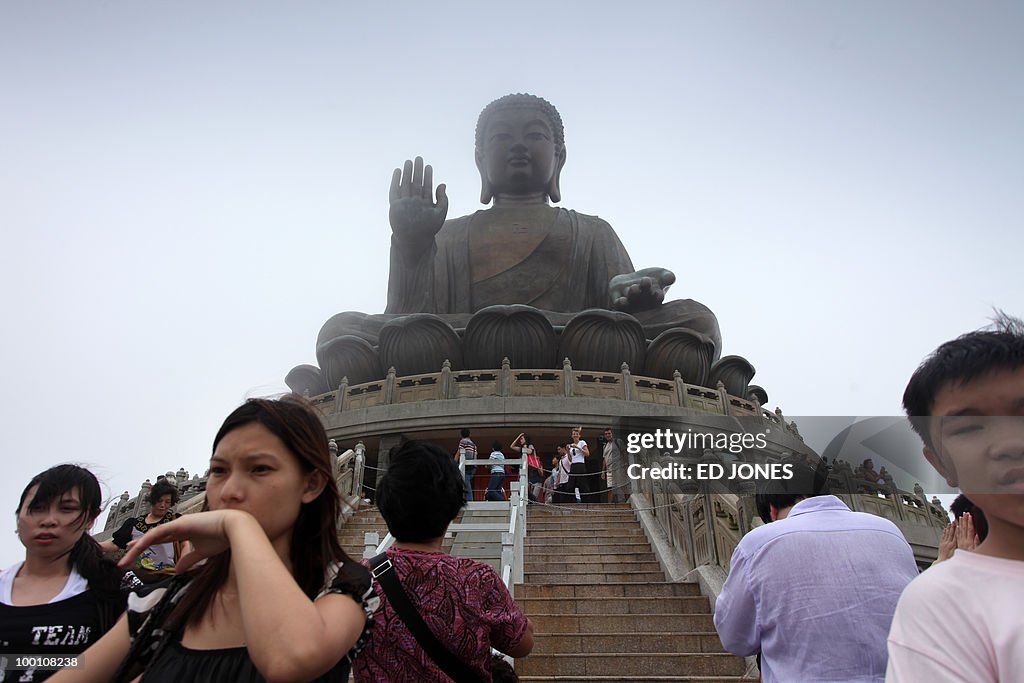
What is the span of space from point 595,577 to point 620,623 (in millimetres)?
1156

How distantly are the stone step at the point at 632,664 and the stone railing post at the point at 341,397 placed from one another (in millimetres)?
9291

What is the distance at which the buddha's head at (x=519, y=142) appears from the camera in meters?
17.0

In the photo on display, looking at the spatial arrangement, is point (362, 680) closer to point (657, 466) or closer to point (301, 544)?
point (301, 544)

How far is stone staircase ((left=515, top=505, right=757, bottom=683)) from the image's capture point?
12.5ft

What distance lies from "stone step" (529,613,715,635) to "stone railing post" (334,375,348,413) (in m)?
8.72

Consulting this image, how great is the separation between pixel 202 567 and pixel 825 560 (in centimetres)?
157

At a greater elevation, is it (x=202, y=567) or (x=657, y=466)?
(x=657, y=466)

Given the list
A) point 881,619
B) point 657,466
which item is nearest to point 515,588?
point 657,466

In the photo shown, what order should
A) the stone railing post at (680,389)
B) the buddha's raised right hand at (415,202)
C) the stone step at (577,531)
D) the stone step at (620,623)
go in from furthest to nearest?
the buddha's raised right hand at (415,202), the stone railing post at (680,389), the stone step at (577,531), the stone step at (620,623)

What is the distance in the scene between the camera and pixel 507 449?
12.1 meters

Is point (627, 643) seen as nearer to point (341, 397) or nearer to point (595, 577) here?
point (595, 577)

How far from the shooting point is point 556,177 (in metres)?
18.1

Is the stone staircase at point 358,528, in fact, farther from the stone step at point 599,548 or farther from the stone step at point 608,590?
the stone step at point 608,590

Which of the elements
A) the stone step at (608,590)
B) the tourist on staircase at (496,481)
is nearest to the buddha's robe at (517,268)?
the tourist on staircase at (496,481)
